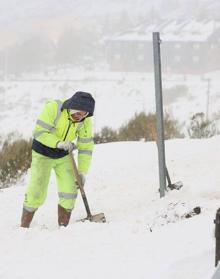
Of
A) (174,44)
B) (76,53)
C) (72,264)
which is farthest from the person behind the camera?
(76,53)

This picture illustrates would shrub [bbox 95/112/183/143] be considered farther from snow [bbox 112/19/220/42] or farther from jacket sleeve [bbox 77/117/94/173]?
snow [bbox 112/19/220/42]

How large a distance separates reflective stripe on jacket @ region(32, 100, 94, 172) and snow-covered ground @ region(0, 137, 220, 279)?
0.79 metres

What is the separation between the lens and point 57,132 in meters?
5.67

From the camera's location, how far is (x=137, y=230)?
185 inches

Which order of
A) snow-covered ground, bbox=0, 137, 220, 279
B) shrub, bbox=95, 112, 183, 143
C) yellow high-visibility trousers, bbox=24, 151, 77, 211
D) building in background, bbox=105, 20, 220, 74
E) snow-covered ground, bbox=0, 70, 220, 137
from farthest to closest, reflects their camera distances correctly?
building in background, bbox=105, 20, 220, 74, snow-covered ground, bbox=0, 70, 220, 137, shrub, bbox=95, 112, 183, 143, yellow high-visibility trousers, bbox=24, 151, 77, 211, snow-covered ground, bbox=0, 137, 220, 279

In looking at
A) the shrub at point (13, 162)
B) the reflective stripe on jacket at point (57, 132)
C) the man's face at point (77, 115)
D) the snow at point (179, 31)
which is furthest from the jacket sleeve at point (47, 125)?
the snow at point (179, 31)

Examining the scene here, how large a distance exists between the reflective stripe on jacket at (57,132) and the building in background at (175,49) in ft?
192

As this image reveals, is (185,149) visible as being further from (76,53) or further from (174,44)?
(76,53)

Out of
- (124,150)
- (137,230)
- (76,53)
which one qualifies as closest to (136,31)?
(76,53)

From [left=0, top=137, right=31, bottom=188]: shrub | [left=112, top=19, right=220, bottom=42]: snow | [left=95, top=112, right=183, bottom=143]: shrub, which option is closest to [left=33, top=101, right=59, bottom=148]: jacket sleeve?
[left=0, top=137, right=31, bottom=188]: shrub

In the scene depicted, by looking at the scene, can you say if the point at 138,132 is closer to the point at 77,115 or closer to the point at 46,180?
the point at 46,180

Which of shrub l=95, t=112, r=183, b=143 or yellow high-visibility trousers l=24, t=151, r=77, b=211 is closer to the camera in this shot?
yellow high-visibility trousers l=24, t=151, r=77, b=211

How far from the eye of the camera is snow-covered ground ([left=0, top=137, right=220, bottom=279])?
148 inches

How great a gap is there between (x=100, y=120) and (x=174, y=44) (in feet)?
75.2
